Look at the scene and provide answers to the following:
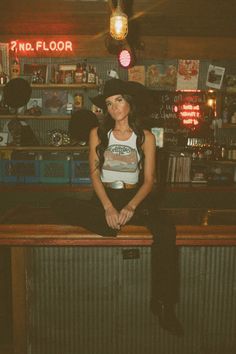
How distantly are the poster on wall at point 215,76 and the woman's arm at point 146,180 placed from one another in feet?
10.3

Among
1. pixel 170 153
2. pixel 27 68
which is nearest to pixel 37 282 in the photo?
pixel 170 153

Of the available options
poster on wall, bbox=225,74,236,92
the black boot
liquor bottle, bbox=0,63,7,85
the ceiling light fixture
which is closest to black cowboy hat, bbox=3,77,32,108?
liquor bottle, bbox=0,63,7,85

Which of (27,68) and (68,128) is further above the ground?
(27,68)

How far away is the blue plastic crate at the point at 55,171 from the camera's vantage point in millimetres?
5215

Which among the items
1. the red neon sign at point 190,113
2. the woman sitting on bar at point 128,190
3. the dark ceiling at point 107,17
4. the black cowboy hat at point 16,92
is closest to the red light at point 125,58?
the dark ceiling at point 107,17

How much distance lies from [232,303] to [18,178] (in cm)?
338

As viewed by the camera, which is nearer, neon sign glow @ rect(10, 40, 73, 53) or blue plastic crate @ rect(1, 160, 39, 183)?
blue plastic crate @ rect(1, 160, 39, 183)

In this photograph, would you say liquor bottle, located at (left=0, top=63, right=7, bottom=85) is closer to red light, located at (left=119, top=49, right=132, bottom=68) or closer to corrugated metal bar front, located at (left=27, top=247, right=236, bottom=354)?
red light, located at (left=119, top=49, right=132, bottom=68)

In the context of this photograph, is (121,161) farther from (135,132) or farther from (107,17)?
(107,17)

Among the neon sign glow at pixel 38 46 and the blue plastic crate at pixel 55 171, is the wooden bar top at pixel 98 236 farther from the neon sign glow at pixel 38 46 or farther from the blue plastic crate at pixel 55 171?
the neon sign glow at pixel 38 46

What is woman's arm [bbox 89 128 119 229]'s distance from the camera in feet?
7.69

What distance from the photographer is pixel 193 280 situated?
2639 mm

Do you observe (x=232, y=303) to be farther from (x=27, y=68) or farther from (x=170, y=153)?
(x=27, y=68)

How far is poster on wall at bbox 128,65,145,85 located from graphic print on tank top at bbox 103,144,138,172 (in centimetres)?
299
